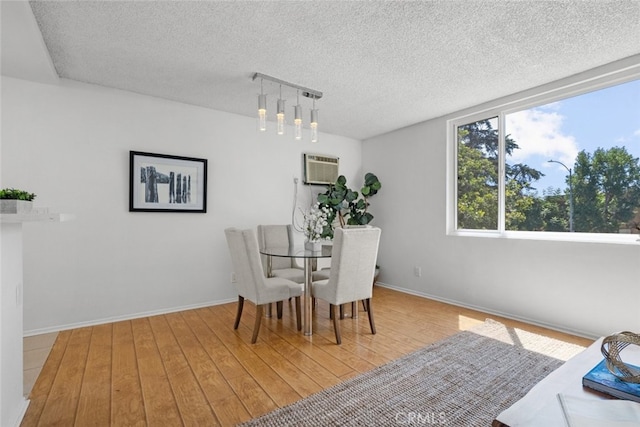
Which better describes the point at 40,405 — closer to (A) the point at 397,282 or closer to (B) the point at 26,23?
(B) the point at 26,23

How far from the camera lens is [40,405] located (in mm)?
1706

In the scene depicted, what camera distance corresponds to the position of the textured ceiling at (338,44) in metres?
1.90

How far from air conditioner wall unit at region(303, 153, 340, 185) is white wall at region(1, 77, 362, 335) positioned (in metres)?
0.73

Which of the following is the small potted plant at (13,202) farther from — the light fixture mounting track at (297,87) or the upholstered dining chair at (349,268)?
the light fixture mounting track at (297,87)

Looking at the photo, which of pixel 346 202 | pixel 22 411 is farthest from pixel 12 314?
pixel 346 202

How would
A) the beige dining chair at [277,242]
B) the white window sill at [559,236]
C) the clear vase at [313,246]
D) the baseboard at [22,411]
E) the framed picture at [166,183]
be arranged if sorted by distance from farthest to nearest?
the beige dining chair at [277,242] < the framed picture at [166,183] < the clear vase at [313,246] < the white window sill at [559,236] < the baseboard at [22,411]

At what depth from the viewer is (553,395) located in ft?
3.60

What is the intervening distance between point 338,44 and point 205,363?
2606 mm

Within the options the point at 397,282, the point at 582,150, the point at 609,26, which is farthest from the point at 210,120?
the point at 582,150

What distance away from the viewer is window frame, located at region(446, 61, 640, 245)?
2.61 m

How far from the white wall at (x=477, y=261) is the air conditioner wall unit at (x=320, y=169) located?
2.26 feet

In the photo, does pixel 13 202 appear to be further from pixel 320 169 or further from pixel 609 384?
pixel 320 169

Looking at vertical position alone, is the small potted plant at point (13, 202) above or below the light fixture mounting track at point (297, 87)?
below

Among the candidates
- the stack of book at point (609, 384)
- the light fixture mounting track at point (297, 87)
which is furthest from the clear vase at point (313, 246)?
the stack of book at point (609, 384)
